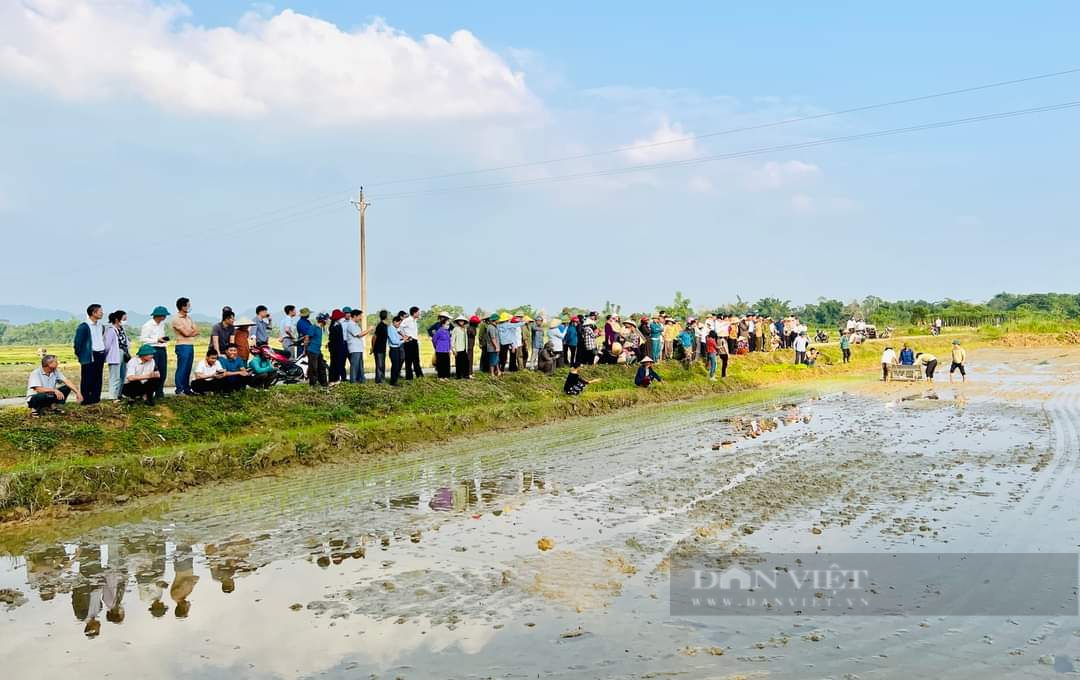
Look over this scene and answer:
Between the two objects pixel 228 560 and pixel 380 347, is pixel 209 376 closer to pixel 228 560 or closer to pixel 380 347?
pixel 380 347

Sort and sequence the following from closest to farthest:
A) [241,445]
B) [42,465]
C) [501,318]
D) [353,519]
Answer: [353,519]
[42,465]
[241,445]
[501,318]

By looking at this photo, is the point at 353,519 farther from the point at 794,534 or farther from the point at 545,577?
the point at 794,534

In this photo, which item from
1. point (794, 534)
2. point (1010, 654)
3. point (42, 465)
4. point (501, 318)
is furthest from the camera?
point (501, 318)

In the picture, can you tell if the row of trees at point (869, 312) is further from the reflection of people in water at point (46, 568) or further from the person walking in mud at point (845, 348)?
the reflection of people in water at point (46, 568)

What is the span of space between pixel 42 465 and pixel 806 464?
1070cm

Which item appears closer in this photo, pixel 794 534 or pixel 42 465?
pixel 794 534

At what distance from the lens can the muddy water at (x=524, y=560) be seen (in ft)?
19.6

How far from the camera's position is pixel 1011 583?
762 cm

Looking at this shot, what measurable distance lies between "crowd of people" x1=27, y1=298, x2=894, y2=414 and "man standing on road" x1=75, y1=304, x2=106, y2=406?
0.06 ft

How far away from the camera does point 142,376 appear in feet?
45.2

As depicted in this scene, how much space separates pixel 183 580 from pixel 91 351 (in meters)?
7.22

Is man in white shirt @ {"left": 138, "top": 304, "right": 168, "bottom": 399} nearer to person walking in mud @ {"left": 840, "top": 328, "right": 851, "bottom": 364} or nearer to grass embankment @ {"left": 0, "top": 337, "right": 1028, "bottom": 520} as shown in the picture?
grass embankment @ {"left": 0, "top": 337, "right": 1028, "bottom": 520}

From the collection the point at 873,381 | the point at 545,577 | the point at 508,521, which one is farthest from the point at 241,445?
the point at 873,381

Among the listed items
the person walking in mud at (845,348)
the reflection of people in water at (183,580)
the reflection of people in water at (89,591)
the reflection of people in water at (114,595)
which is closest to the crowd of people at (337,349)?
the reflection of people in water at (89,591)
